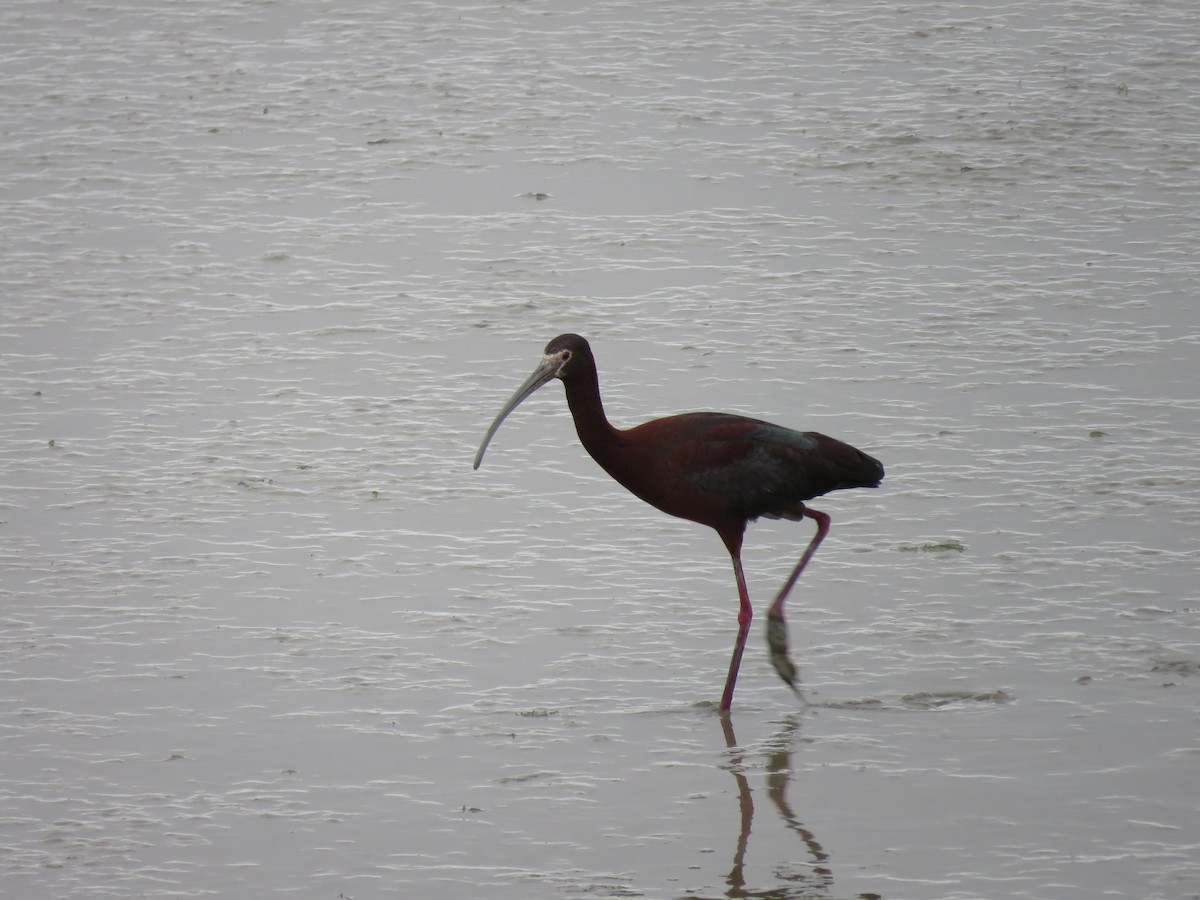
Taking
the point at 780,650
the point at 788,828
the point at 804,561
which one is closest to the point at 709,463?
the point at 804,561

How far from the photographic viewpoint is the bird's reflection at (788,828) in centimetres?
574

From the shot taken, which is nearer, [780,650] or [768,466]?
[780,650]

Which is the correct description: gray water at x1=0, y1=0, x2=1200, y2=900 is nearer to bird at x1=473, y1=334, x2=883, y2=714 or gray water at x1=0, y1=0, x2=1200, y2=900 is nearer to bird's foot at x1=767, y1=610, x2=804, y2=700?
bird's foot at x1=767, y1=610, x2=804, y2=700

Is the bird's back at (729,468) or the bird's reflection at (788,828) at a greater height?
the bird's back at (729,468)

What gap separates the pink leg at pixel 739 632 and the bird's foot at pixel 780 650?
0.09 m

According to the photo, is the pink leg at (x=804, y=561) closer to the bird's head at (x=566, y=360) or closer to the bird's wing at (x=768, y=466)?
the bird's wing at (x=768, y=466)

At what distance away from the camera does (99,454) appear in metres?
9.19

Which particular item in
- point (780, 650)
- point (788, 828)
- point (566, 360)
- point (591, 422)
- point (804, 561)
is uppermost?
point (566, 360)

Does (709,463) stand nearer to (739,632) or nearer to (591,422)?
(591,422)

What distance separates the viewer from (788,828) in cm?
613

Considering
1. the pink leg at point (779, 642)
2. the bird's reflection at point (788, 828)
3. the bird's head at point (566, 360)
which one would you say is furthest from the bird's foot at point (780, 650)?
the bird's head at point (566, 360)

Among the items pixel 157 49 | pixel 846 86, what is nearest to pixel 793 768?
pixel 846 86

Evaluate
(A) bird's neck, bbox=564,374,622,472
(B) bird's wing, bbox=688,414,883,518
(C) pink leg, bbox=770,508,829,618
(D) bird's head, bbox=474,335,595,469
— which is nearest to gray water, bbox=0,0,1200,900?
(C) pink leg, bbox=770,508,829,618

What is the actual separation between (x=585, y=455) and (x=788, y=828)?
11.5 ft
